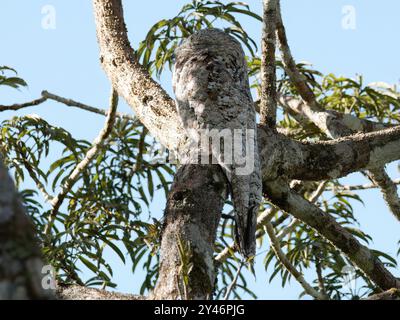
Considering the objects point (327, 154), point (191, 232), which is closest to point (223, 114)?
point (327, 154)

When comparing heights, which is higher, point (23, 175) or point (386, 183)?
point (23, 175)

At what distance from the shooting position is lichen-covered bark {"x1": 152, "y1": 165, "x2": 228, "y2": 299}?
216 cm

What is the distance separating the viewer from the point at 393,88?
5801 millimetres

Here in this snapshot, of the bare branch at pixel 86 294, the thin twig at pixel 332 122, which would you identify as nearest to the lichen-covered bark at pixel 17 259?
the bare branch at pixel 86 294

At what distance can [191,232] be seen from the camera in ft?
7.73

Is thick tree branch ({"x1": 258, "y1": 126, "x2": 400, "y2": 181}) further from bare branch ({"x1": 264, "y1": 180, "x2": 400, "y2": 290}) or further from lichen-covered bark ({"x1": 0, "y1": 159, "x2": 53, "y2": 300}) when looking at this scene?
lichen-covered bark ({"x1": 0, "y1": 159, "x2": 53, "y2": 300})

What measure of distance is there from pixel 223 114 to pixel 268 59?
1.53 ft

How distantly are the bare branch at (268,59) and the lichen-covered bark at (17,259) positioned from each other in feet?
7.83

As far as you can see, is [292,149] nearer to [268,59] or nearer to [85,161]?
[268,59]

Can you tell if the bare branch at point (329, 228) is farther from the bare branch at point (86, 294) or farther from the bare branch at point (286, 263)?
the bare branch at point (86, 294)
